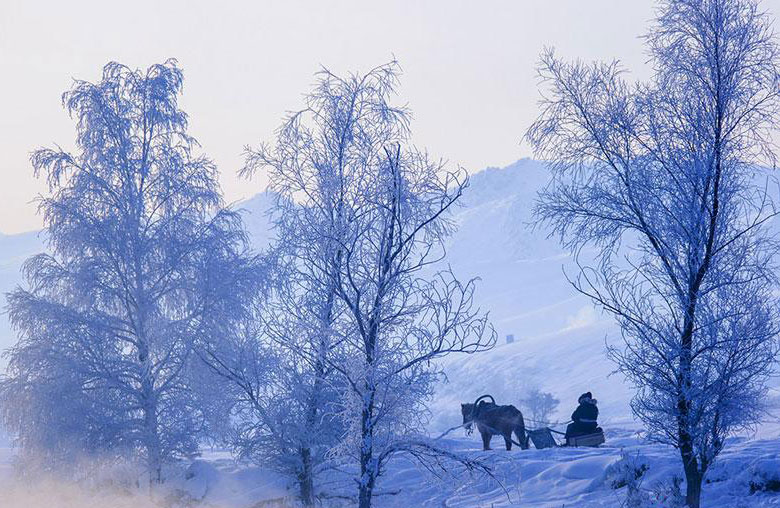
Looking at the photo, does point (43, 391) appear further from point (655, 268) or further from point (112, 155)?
point (655, 268)

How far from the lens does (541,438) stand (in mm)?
19734

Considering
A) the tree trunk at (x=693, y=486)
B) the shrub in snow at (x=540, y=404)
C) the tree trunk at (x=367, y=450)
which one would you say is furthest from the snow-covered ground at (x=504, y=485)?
the shrub in snow at (x=540, y=404)

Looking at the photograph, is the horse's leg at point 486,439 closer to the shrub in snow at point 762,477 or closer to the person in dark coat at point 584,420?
the person in dark coat at point 584,420

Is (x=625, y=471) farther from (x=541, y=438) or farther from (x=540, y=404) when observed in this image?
(x=540, y=404)

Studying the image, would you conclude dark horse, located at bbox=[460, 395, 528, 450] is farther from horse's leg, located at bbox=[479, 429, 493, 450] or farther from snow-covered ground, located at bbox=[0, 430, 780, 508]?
snow-covered ground, located at bbox=[0, 430, 780, 508]

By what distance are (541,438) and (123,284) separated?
394 inches

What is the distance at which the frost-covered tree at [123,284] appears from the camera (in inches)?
648

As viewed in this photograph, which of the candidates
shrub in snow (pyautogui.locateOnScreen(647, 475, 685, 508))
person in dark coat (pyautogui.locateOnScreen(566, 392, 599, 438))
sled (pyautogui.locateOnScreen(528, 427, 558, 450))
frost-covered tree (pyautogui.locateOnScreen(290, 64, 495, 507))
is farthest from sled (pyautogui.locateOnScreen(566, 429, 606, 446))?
frost-covered tree (pyautogui.locateOnScreen(290, 64, 495, 507))

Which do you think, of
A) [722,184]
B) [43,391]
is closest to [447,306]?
[722,184]

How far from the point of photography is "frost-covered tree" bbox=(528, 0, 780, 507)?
1104 cm

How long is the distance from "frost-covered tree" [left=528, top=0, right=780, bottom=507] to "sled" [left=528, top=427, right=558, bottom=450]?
739 cm

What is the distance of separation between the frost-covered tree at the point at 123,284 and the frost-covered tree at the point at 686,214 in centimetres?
777

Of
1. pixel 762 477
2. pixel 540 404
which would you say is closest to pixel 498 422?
pixel 762 477

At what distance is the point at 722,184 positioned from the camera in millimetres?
11797
